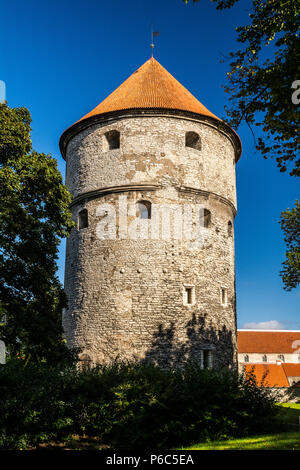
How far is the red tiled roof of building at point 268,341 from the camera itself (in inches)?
1752

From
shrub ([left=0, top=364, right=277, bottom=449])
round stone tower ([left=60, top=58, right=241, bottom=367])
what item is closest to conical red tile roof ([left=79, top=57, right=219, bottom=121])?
round stone tower ([left=60, top=58, right=241, bottom=367])

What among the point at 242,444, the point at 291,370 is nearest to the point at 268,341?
the point at 291,370

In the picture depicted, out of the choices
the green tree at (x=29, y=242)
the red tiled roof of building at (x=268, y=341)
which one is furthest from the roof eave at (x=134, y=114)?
the red tiled roof of building at (x=268, y=341)

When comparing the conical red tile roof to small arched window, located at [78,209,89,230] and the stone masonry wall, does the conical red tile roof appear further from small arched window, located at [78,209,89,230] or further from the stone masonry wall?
small arched window, located at [78,209,89,230]

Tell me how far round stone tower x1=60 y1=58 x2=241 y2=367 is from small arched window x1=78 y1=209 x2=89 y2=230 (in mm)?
38

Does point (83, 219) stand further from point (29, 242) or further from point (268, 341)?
point (268, 341)

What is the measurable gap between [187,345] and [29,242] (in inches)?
251

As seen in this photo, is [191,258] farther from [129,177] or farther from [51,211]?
[51,211]

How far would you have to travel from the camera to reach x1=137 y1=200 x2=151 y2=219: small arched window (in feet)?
51.3

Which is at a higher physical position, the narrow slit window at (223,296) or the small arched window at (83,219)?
the small arched window at (83,219)

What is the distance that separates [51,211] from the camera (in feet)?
39.2

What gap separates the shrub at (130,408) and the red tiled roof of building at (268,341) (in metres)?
36.1

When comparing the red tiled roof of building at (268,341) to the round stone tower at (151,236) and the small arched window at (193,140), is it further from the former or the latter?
the small arched window at (193,140)
